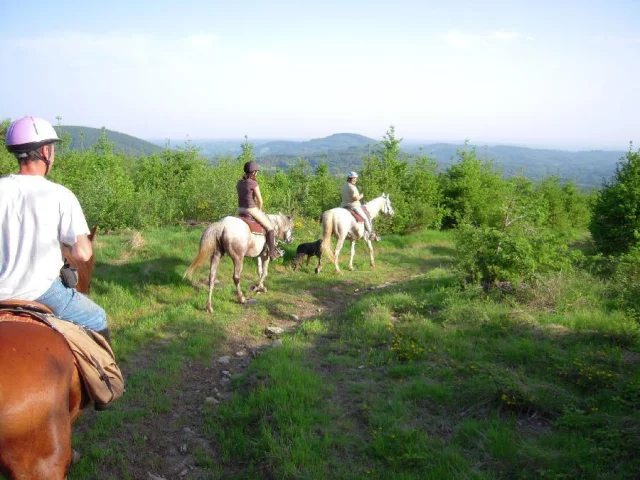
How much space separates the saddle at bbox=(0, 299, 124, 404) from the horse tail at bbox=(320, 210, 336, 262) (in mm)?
8938

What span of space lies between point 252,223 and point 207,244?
1187 mm

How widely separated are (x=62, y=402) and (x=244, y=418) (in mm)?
2233

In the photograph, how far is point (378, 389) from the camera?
17.0ft

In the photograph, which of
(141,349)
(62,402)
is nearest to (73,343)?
(62,402)

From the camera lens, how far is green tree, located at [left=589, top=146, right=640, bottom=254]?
1433 cm

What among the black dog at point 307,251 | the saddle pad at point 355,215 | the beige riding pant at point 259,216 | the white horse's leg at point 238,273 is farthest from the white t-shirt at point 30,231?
the saddle pad at point 355,215

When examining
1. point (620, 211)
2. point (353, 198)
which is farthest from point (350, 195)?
point (620, 211)

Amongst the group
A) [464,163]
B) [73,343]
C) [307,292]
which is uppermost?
Answer: [464,163]

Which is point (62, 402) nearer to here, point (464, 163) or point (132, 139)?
point (464, 163)

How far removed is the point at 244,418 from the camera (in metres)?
4.68

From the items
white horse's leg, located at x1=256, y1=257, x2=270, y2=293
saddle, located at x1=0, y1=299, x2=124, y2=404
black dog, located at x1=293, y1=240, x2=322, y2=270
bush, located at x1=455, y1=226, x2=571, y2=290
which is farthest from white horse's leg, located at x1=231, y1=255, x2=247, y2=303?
saddle, located at x1=0, y1=299, x2=124, y2=404

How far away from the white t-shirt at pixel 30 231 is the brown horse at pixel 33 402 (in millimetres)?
254

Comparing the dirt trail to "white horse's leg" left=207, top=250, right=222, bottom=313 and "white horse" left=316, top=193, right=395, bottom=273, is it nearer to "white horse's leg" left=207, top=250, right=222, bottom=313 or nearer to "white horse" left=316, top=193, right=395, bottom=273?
"white horse's leg" left=207, top=250, right=222, bottom=313

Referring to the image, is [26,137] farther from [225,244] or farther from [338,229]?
[338,229]
